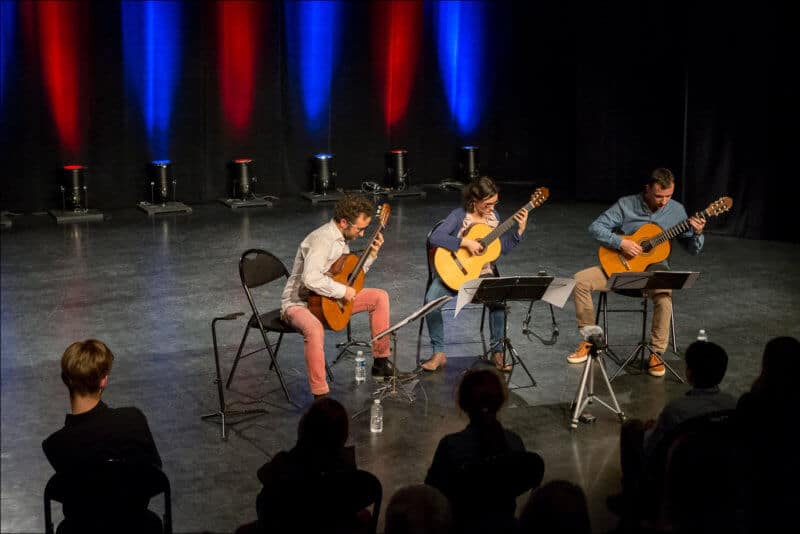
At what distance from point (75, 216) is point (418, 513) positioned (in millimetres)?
10623

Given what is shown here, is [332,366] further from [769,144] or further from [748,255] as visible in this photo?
[769,144]

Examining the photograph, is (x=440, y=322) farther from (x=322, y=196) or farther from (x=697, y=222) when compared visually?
(x=322, y=196)

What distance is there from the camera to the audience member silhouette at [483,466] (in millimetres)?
3947

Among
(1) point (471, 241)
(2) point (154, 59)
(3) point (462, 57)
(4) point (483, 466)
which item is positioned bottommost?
(4) point (483, 466)

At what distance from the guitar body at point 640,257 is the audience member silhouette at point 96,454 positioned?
409 centimetres

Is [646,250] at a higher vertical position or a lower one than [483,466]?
higher

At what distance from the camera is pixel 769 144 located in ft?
37.9

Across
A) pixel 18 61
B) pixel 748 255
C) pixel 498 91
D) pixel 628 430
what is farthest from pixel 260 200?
pixel 628 430

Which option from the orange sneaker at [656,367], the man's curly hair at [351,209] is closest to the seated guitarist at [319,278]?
the man's curly hair at [351,209]

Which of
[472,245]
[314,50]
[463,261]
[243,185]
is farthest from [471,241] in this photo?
[314,50]

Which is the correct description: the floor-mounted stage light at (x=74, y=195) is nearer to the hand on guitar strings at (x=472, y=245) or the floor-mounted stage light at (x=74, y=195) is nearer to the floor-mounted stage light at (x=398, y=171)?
the floor-mounted stage light at (x=398, y=171)

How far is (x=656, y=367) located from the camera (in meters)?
7.16

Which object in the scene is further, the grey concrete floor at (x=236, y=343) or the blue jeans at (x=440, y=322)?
the blue jeans at (x=440, y=322)

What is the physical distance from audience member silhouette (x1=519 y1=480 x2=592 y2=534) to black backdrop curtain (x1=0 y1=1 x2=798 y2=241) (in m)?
9.30
